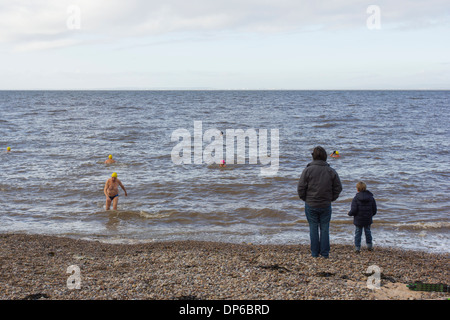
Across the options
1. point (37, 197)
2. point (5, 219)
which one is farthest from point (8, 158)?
point (5, 219)

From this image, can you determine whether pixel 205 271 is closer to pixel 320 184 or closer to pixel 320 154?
pixel 320 184

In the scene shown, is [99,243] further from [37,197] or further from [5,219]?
[37,197]

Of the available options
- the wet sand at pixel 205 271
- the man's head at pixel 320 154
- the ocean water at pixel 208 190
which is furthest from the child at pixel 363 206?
the ocean water at pixel 208 190

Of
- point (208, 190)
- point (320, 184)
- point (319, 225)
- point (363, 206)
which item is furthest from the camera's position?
point (208, 190)

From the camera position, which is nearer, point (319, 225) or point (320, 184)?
point (320, 184)

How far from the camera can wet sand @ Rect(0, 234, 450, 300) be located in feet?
19.9

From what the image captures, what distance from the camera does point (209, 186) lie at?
1623 centimetres

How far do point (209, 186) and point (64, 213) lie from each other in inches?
225

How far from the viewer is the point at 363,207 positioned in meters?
8.63
